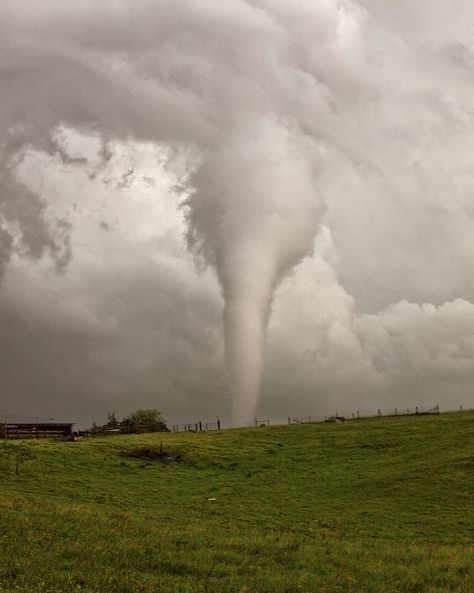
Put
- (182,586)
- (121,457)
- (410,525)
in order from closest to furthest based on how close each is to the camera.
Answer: (182,586) < (410,525) < (121,457)

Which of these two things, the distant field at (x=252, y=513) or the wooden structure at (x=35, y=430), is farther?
the wooden structure at (x=35, y=430)

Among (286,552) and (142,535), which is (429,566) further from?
(142,535)

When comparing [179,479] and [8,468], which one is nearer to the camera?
[8,468]

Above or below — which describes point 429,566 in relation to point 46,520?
below

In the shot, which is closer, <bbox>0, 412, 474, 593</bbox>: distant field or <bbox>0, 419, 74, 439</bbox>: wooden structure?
<bbox>0, 412, 474, 593</bbox>: distant field

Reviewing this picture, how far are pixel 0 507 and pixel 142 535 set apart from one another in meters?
8.08

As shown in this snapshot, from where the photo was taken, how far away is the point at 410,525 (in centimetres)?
3950

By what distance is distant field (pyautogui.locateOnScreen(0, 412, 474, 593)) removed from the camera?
20859mm

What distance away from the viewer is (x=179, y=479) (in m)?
55.1

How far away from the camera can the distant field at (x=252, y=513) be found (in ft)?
68.4

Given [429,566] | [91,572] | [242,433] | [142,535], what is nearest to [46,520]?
[142,535]

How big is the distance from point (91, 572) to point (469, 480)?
39191 millimetres

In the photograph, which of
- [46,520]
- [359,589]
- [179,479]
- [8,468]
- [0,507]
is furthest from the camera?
[179,479]

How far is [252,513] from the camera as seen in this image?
41.1 m
